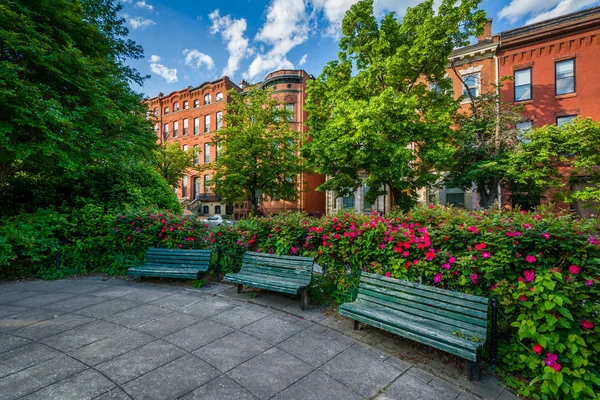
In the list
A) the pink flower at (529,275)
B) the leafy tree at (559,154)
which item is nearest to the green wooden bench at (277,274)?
the pink flower at (529,275)

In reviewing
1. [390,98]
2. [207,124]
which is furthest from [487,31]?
[207,124]

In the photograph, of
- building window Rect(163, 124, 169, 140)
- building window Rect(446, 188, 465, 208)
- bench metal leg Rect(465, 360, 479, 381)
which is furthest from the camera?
building window Rect(163, 124, 169, 140)

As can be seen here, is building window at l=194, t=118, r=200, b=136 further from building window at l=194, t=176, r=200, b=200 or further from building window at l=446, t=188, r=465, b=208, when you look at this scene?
building window at l=446, t=188, r=465, b=208

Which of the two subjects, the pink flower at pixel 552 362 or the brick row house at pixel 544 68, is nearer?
the pink flower at pixel 552 362

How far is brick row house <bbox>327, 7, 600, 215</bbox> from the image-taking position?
16.8m

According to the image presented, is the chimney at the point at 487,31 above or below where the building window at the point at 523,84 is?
above

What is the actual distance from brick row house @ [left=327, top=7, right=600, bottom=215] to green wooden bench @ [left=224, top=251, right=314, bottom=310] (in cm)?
1550

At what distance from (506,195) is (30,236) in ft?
78.2

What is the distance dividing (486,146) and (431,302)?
606 inches

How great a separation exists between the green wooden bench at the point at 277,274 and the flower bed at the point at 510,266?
1.01 feet

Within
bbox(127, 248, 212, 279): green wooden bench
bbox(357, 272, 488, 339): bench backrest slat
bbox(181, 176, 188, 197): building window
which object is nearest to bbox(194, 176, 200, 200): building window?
bbox(181, 176, 188, 197): building window

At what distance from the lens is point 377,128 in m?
12.6

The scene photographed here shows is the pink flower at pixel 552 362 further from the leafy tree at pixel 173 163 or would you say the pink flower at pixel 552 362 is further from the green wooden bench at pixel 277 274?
the leafy tree at pixel 173 163

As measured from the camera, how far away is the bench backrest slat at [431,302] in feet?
10.5
